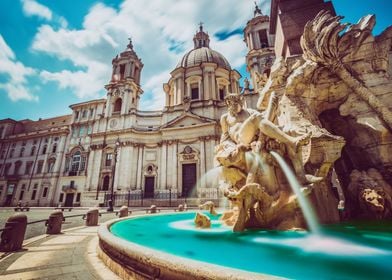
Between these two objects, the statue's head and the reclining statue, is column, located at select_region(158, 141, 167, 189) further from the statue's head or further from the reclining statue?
the statue's head

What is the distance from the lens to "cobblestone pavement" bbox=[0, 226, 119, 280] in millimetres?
2367

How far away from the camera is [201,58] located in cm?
3269

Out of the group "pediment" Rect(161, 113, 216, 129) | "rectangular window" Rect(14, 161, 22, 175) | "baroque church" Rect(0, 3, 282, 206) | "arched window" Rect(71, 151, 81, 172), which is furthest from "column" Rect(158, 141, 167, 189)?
"rectangular window" Rect(14, 161, 22, 175)

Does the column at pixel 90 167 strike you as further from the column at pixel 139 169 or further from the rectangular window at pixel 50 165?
the rectangular window at pixel 50 165

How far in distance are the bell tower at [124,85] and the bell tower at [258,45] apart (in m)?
17.9

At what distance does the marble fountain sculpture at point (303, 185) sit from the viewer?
2.04m

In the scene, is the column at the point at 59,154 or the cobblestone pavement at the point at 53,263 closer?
the cobblestone pavement at the point at 53,263

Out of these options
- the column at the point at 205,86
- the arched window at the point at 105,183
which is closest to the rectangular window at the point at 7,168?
the arched window at the point at 105,183

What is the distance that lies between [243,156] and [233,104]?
5.22 feet

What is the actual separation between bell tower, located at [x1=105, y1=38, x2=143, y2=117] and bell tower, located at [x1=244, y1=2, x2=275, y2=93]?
58.7 ft

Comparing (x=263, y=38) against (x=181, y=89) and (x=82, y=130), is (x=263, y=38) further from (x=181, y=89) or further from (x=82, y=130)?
(x=82, y=130)

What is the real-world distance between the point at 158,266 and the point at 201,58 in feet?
113

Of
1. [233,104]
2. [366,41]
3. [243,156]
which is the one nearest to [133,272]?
[243,156]

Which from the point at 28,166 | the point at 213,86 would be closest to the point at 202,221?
the point at 213,86
